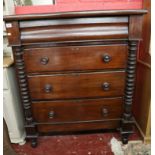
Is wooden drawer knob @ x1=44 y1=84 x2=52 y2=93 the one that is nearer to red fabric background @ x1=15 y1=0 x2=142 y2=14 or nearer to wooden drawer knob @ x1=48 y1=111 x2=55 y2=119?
wooden drawer knob @ x1=48 y1=111 x2=55 y2=119

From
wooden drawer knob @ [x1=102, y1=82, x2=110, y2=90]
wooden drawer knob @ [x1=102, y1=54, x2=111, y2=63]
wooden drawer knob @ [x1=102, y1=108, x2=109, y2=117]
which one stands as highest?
wooden drawer knob @ [x1=102, y1=54, x2=111, y2=63]

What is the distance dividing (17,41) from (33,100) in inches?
20.0

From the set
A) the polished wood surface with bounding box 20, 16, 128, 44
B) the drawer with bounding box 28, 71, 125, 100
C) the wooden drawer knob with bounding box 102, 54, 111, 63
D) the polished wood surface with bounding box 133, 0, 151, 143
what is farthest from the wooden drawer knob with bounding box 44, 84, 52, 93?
the polished wood surface with bounding box 133, 0, 151, 143

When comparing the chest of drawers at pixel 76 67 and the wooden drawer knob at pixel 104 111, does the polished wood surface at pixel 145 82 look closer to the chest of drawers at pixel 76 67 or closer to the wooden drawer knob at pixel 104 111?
the chest of drawers at pixel 76 67

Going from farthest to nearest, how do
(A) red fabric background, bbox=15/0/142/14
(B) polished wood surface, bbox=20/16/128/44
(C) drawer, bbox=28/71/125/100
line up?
(A) red fabric background, bbox=15/0/142/14, (C) drawer, bbox=28/71/125/100, (B) polished wood surface, bbox=20/16/128/44

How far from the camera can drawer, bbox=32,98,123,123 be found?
154cm

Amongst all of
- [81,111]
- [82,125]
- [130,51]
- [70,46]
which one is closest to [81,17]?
[70,46]

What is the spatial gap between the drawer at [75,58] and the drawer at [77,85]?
7cm

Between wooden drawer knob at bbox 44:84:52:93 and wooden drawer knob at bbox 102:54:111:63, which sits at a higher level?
wooden drawer knob at bbox 102:54:111:63

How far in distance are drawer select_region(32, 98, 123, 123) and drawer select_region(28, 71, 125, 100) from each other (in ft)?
0.22

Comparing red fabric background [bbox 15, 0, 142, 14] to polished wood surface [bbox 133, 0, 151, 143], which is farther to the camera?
red fabric background [bbox 15, 0, 142, 14]

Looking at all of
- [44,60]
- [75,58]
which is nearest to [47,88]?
[44,60]

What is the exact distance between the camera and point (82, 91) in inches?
58.8

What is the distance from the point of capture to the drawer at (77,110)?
5.04ft
